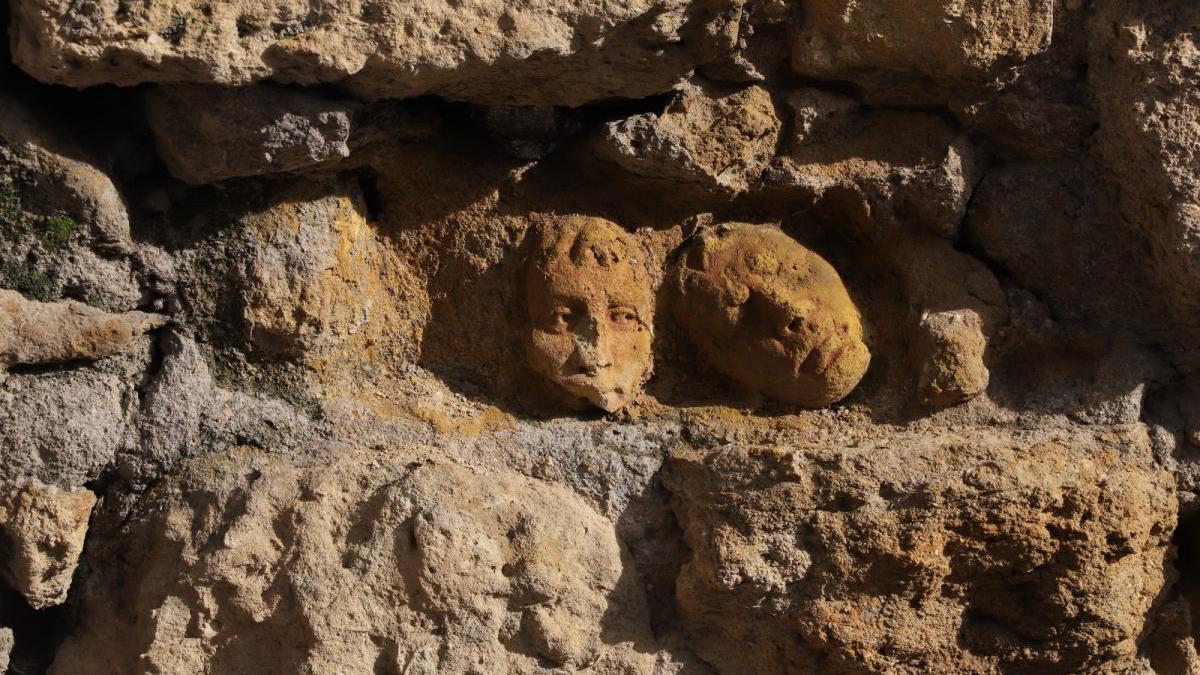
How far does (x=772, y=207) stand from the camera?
209cm

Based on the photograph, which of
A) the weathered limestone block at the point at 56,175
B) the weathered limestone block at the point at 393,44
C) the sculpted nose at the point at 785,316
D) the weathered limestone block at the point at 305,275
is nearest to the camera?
the weathered limestone block at the point at 393,44

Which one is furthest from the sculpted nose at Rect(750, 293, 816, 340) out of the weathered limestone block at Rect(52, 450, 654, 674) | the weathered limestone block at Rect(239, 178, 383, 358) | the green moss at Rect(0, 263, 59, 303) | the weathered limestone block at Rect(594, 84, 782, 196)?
the green moss at Rect(0, 263, 59, 303)

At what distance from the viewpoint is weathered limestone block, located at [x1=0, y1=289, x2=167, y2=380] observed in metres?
1.75

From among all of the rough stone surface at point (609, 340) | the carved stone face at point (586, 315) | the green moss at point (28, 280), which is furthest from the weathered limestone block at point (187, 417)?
the carved stone face at point (586, 315)

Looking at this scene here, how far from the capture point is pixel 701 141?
6.48 feet

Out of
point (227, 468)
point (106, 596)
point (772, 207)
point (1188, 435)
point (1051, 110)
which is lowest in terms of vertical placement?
point (106, 596)

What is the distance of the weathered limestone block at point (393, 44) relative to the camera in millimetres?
1605

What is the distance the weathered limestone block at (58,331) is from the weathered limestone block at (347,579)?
0.68 ft

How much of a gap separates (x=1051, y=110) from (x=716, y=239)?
537 millimetres

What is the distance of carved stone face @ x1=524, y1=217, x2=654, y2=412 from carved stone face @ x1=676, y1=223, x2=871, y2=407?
99 millimetres

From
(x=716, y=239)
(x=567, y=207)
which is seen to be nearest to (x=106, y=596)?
(x=567, y=207)

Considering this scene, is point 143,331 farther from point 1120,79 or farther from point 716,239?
point 1120,79

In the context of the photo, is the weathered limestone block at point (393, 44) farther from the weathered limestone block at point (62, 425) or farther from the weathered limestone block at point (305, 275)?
the weathered limestone block at point (62, 425)

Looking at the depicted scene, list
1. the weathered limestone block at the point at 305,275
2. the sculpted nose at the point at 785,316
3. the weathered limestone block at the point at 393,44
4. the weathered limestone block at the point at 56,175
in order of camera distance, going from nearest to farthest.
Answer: the weathered limestone block at the point at 393,44, the weathered limestone block at the point at 56,175, the weathered limestone block at the point at 305,275, the sculpted nose at the point at 785,316
